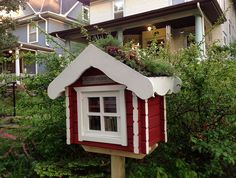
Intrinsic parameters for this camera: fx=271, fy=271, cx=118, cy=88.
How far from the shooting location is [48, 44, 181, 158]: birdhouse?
2.35 m

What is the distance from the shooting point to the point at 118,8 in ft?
49.5

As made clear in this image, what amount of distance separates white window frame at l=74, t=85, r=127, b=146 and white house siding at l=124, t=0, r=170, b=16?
11666 mm

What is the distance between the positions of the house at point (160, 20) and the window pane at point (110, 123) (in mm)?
5921

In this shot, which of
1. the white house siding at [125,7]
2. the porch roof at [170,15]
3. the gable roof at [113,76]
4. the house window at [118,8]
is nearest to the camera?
the gable roof at [113,76]

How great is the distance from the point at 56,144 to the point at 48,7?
1930cm

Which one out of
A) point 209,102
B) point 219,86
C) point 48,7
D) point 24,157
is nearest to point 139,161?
point 209,102

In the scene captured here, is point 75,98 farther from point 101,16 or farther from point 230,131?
point 101,16

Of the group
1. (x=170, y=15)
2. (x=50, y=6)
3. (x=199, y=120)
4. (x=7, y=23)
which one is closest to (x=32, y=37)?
(x=50, y=6)

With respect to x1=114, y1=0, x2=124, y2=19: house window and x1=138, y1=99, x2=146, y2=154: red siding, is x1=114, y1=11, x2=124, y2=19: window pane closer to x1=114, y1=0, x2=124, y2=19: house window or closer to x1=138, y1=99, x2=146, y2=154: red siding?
x1=114, y1=0, x2=124, y2=19: house window

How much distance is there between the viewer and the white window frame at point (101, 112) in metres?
2.43

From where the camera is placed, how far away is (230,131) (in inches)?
123

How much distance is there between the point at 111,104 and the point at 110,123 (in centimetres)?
18

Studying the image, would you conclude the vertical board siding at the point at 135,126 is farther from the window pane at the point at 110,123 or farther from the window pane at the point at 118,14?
the window pane at the point at 118,14

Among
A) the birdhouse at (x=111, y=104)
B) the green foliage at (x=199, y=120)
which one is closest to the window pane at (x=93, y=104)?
the birdhouse at (x=111, y=104)
